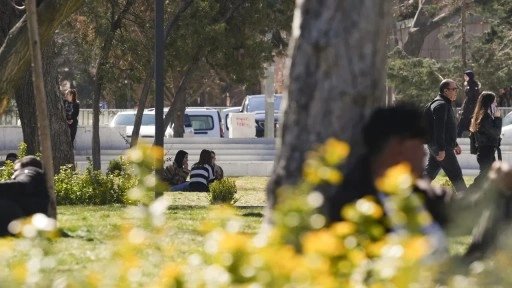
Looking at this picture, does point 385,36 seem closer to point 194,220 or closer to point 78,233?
point 78,233

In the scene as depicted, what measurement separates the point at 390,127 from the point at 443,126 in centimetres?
866

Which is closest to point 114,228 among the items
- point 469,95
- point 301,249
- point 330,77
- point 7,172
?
point 330,77

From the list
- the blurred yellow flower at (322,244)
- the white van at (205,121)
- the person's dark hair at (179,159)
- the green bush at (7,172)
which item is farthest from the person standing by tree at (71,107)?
the blurred yellow flower at (322,244)

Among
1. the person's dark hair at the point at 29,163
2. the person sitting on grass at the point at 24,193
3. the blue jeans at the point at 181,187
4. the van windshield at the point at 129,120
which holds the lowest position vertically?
the blue jeans at the point at 181,187

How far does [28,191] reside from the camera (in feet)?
31.7

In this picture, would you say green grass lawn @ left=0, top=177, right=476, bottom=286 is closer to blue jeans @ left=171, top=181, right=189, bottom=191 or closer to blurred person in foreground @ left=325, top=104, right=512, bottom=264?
blurred person in foreground @ left=325, top=104, right=512, bottom=264

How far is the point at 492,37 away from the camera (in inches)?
1652

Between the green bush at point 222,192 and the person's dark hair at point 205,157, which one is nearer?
the green bush at point 222,192

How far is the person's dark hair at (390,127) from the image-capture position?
6.16 metres

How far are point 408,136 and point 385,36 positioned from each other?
70 cm

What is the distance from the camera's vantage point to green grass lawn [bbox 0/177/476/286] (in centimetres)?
748

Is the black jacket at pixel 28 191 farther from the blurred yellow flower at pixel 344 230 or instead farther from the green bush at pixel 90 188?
the green bush at pixel 90 188

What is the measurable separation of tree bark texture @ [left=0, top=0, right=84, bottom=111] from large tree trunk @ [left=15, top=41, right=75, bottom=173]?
4866 mm

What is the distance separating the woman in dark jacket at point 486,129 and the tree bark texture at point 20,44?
4.90 meters
